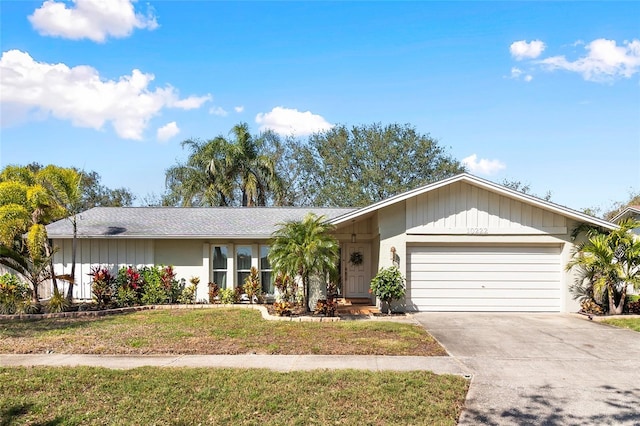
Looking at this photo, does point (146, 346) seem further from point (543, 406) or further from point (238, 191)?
point (238, 191)

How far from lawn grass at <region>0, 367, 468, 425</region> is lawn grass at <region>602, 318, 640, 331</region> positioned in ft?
23.7

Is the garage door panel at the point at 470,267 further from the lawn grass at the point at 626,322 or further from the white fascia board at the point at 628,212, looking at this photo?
the white fascia board at the point at 628,212

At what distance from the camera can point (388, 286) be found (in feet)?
40.7

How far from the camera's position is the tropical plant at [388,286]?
12.4 metres

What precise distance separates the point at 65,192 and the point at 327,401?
11135mm

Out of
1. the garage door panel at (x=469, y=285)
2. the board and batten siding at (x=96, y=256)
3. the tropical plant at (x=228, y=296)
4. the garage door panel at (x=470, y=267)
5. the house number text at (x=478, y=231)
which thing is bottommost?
the tropical plant at (x=228, y=296)

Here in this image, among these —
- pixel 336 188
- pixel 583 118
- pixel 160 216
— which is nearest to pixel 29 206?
pixel 160 216

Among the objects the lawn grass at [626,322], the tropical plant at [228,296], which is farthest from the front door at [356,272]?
the lawn grass at [626,322]

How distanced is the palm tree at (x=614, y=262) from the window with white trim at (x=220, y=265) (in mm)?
11145

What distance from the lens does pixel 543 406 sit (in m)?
5.41

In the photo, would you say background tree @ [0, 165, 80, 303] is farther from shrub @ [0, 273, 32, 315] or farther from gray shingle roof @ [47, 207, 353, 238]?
gray shingle roof @ [47, 207, 353, 238]

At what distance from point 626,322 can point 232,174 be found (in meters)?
20.7

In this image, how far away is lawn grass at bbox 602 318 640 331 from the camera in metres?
10.8

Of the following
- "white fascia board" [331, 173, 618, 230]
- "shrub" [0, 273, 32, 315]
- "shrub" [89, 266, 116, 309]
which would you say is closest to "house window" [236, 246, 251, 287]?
"white fascia board" [331, 173, 618, 230]
